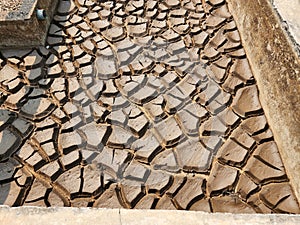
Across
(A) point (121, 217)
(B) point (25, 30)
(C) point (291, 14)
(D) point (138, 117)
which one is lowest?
(A) point (121, 217)

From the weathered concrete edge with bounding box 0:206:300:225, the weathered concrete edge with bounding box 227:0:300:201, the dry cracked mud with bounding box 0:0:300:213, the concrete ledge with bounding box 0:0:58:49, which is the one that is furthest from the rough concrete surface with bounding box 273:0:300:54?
the concrete ledge with bounding box 0:0:58:49

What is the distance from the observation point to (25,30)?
10.4 feet

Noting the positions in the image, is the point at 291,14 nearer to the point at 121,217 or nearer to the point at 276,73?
the point at 276,73

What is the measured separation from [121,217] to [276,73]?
1.54m

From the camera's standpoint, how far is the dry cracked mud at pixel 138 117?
2391 mm

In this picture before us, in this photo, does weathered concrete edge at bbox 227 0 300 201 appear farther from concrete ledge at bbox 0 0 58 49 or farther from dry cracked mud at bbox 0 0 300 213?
concrete ledge at bbox 0 0 58 49

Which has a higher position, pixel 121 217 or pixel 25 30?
pixel 25 30

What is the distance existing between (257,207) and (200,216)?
665 millimetres

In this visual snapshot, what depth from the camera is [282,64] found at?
2.57 metres

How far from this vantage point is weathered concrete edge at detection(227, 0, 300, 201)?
2389mm

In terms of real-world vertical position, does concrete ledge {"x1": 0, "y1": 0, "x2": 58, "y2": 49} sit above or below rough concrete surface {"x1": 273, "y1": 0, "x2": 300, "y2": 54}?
below

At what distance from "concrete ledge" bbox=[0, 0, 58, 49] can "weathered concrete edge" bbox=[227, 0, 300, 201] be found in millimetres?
1729

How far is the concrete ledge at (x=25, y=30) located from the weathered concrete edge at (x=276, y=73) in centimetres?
173

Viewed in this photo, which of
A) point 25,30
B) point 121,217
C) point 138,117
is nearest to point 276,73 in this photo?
point 138,117
